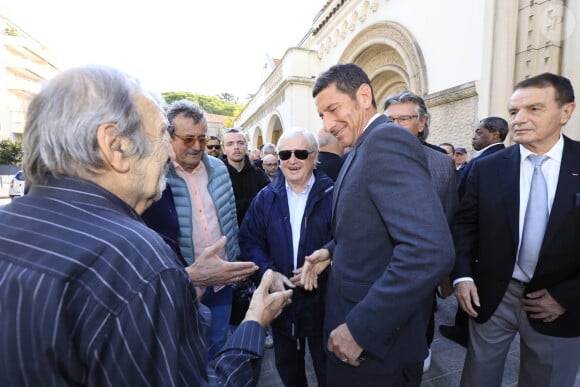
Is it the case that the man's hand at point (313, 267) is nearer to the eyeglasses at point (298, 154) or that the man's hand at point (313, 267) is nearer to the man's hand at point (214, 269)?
the man's hand at point (214, 269)

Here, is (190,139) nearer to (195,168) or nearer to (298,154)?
(195,168)

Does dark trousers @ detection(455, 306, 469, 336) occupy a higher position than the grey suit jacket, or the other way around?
the grey suit jacket

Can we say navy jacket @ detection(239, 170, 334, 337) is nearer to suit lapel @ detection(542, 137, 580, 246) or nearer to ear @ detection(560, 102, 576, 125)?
suit lapel @ detection(542, 137, 580, 246)

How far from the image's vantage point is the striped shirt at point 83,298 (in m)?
0.62

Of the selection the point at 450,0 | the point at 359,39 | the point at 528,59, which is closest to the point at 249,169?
the point at 528,59

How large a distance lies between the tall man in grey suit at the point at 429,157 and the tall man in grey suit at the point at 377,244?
1129mm

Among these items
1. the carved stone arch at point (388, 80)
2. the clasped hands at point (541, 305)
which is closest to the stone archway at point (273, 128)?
the carved stone arch at point (388, 80)

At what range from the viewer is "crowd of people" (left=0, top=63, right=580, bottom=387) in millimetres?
647

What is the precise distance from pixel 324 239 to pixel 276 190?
50 cm

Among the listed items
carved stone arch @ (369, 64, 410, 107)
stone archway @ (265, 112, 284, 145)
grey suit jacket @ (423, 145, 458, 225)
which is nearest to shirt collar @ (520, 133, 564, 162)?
grey suit jacket @ (423, 145, 458, 225)

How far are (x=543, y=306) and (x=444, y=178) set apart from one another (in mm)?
1065

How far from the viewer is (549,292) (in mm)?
1765

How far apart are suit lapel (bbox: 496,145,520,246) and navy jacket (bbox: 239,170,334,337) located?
1082 millimetres

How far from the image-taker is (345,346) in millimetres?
1374
